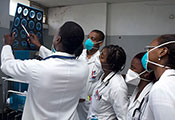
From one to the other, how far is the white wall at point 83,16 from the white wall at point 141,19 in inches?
8.8

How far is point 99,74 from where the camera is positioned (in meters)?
1.81

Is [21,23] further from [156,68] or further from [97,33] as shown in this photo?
[156,68]

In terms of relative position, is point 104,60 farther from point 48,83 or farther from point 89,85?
point 48,83

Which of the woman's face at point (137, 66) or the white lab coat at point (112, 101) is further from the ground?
the woman's face at point (137, 66)

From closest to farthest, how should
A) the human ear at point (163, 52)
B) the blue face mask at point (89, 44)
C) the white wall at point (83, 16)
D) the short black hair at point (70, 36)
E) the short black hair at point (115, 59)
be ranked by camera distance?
the human ear at point (163, 52) → the short black hair at point (70, 36) → the short black hair at point (115, 59) → the blue face mask at point (89, 44) → the white wall at point (83, 16)

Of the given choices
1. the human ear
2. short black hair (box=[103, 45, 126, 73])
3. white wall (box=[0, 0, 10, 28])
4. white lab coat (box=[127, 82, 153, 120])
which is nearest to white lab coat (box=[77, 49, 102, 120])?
short black hair (box=[103, 45, 126, 73])

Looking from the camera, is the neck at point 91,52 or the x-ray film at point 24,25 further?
the neck at point 91,52

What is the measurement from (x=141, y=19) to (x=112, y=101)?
2922mm

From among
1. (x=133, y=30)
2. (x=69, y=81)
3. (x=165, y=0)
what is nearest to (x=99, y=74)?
(x=69, y=81)

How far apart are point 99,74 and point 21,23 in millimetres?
Result: 989

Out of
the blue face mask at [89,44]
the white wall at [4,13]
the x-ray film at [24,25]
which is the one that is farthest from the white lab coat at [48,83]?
the white wall at [4,13]

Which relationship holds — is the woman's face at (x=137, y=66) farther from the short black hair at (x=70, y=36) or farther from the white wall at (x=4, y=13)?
the white wall at (x=4, y=13)

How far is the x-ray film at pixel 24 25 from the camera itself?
1.40 m

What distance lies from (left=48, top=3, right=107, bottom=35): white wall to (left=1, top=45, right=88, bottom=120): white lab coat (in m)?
2.99
